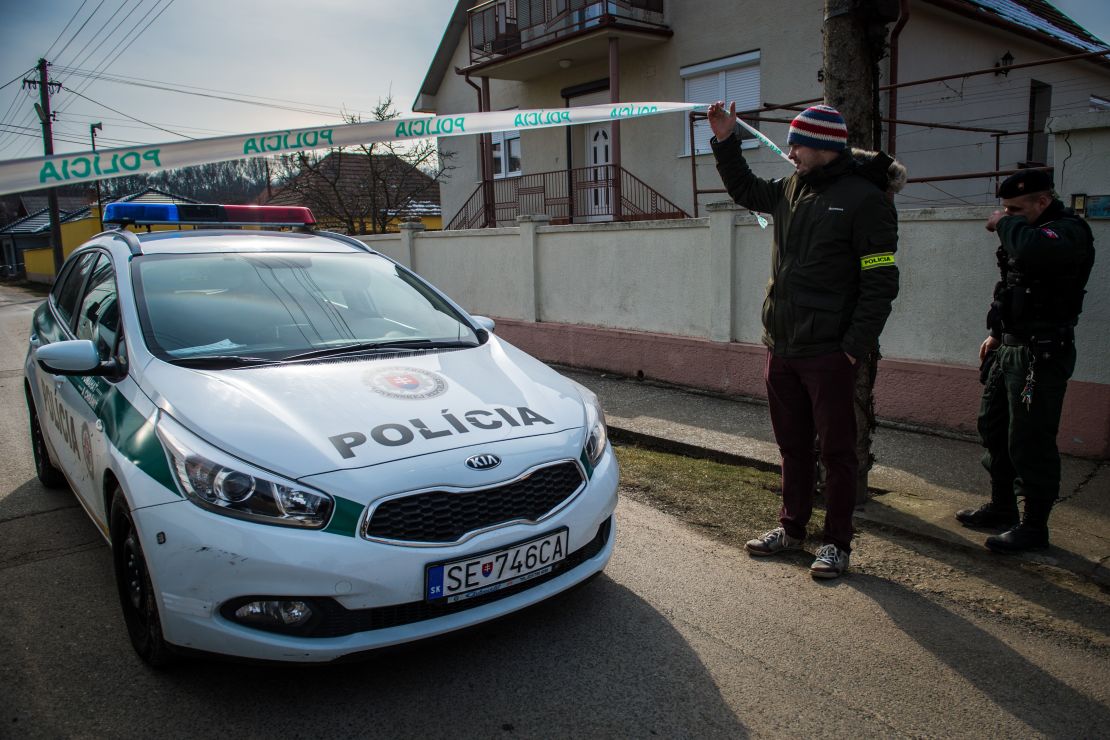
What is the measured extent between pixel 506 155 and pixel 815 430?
15.4 metres

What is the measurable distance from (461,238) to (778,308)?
318 inches

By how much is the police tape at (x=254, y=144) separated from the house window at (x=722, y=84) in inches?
325

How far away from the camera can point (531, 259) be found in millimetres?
9766

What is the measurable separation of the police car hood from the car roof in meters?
1.11

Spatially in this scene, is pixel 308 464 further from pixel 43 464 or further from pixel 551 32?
pixel 551 32

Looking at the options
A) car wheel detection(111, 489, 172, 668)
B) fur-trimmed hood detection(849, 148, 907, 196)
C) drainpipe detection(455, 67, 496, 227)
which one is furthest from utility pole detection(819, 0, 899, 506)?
drainpipe detection(455, 67, 496, 227)

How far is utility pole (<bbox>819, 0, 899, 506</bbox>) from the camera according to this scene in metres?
4.14

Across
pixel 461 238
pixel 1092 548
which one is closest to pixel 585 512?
pixel 1092 548

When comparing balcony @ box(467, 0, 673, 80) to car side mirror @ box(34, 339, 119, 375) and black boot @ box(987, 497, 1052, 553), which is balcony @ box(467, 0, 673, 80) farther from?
car side mirror @ box(34, 339, 119, 375)

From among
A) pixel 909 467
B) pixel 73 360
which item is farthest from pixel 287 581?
pixel 909 467

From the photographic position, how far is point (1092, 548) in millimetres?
3887

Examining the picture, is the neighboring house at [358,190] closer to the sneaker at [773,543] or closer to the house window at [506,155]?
the house window at [506,155]

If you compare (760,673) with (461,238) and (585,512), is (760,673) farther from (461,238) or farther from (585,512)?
(461,238)

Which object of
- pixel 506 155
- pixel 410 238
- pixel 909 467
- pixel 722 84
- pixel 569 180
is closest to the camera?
pixel 909 467
